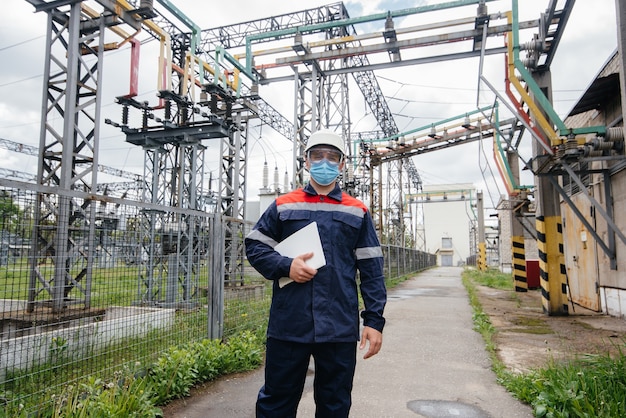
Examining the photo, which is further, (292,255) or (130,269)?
(130,269)

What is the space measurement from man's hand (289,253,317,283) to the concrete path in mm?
1759

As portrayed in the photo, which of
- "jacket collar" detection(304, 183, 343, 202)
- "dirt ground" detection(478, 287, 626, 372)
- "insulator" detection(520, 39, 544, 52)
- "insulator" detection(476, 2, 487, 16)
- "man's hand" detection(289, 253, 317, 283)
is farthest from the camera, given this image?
"insulator" detection(476, 2, 487, 16)

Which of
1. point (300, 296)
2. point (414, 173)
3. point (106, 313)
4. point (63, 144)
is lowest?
point (106, 313)

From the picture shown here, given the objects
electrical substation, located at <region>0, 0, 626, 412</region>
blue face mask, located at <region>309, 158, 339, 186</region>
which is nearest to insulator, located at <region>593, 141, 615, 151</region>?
electrical substation, located at <region>0, 0, 626, 412</region>

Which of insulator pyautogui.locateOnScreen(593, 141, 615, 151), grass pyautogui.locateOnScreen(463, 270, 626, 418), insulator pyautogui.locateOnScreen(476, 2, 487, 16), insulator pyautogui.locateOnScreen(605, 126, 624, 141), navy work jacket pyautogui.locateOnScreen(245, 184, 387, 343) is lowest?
grass pyautogui.locateOnScreen(463, 270, 626, 418)

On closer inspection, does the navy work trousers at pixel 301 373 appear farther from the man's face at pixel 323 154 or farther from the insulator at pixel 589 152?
the insulator at pixel 589 152

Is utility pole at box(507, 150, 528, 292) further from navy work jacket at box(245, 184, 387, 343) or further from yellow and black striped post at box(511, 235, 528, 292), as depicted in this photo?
navy work jacket at box(245, 184, 387, 343)

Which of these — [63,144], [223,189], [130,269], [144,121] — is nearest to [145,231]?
[130,269]

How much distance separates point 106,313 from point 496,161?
43.3 ft

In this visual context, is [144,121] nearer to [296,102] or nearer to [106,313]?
[296,102]

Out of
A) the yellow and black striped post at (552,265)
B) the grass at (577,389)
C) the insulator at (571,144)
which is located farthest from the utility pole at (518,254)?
the grass at (577,389)

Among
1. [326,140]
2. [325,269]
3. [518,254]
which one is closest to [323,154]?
[326,140]

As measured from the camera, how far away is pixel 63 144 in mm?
6410

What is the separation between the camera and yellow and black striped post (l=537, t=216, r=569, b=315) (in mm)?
8188
